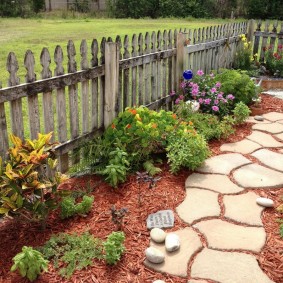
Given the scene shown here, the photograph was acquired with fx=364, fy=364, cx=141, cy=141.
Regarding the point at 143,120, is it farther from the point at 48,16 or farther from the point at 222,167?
the point at 48,16

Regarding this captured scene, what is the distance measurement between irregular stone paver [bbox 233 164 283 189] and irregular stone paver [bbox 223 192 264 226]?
22cm

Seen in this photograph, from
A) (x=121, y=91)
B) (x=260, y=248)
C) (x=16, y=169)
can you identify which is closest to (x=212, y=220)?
(x=260, y=248)

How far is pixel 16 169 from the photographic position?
2.83 metres

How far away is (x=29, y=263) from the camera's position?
7.97 feet

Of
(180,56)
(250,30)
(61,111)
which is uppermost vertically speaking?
(250,30)

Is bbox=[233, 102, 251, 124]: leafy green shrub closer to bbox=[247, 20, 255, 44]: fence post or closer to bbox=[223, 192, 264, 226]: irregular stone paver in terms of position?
bbox=[223, 192, 264, 226]: irregular stone paver

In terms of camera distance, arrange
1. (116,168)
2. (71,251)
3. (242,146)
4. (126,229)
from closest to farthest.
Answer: (71,251), (126,229), (116,168), (242,146)

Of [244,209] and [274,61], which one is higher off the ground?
[274,61]

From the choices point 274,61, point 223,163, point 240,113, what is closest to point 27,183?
point 223,163

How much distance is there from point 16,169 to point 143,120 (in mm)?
1678

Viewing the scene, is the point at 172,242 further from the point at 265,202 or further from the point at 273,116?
the point at 273,116

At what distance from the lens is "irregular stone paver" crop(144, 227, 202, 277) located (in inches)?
103

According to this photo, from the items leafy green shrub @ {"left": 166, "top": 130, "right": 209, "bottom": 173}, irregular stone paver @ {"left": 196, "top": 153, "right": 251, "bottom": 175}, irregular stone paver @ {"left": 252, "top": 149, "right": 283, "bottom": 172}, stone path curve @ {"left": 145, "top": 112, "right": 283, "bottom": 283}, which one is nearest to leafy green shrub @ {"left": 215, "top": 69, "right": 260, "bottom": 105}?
stone path curve @ {"left": 145, "top": 112, "right": 283, "bottom": 283}

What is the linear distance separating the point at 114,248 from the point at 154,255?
11.9 inches
